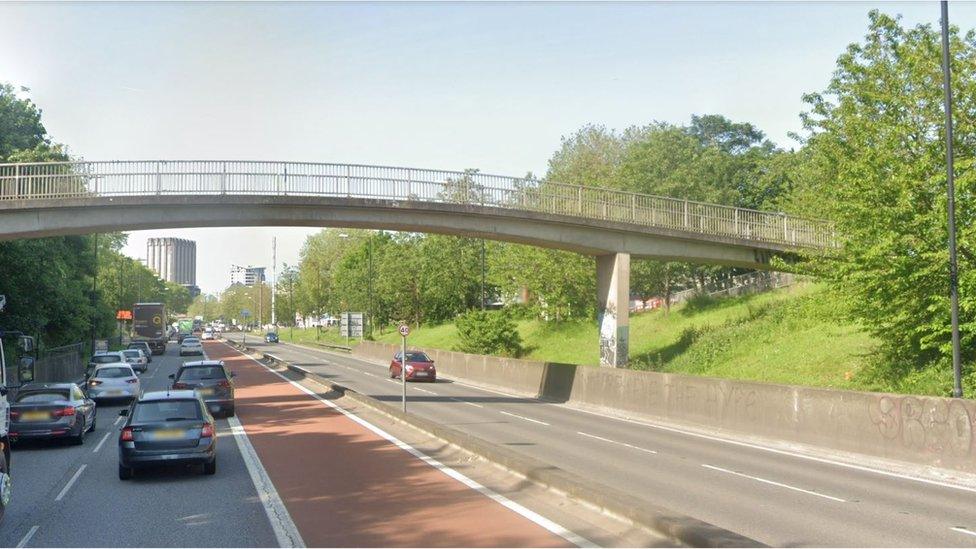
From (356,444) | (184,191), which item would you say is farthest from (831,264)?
(184,191)

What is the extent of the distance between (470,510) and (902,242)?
16.0 metres

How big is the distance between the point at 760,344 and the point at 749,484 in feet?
81.7

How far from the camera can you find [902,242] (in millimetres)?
22422

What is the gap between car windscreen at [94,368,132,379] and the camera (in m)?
30.5

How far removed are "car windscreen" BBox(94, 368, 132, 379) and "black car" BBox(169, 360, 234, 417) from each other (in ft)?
19.6

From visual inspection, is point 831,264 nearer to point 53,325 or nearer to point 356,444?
point 356,444

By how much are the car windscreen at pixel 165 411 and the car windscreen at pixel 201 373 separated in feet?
35.9

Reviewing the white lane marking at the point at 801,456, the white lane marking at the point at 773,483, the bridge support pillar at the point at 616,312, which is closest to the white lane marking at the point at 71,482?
the white lane marking at the point at 773,483

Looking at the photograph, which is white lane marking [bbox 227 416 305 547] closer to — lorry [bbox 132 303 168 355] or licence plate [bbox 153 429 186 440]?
licence plate [bbox 153 429 186 440]

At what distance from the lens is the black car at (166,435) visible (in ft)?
46.3

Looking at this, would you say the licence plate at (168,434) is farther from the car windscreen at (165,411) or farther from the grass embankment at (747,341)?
the grass embankment at (747,341)

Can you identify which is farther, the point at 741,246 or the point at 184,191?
the point at 741,246

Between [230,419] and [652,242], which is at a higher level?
[652,242]

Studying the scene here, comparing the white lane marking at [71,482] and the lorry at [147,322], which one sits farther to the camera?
the lorry at [147,322]
